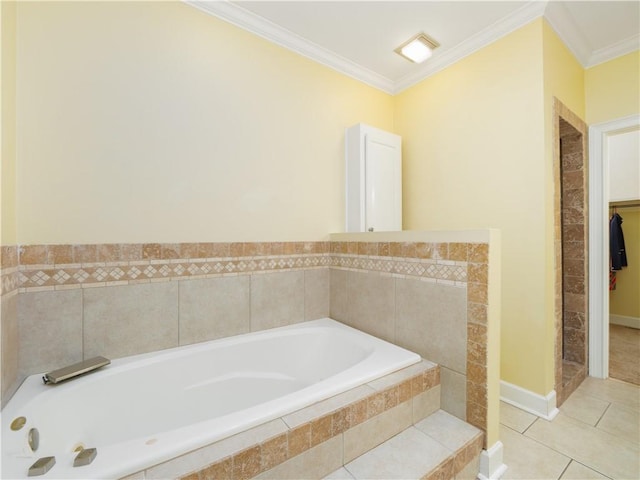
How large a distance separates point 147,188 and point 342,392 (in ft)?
4.85

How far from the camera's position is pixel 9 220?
1.23 metres

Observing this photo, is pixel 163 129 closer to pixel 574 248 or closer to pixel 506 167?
pixel 506 167

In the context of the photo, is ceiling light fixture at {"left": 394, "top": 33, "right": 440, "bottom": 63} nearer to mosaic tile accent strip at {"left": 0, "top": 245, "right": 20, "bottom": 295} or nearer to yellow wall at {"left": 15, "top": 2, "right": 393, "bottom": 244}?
yellow wall at {"left": 15, "top": 2, "right": 393, "bottom": 244}

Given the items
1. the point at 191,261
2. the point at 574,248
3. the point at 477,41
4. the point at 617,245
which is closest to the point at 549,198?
the point at 574,248

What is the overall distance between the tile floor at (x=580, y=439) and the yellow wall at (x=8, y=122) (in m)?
2.54

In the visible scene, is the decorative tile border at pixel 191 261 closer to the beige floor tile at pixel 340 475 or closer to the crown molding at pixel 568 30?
the beige floor tile at pixel 340 475

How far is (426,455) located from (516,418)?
3.36ft

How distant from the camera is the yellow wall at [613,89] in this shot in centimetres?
204

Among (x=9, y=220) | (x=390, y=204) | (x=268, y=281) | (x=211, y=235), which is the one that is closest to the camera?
(x=9, y=220)

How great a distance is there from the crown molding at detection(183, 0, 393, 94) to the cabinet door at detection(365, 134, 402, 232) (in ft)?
1.87

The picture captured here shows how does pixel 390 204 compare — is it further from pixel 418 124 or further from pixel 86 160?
pixel 86 160

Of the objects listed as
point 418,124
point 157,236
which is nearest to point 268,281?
point 157,236

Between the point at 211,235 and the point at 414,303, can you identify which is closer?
the point at 414,303

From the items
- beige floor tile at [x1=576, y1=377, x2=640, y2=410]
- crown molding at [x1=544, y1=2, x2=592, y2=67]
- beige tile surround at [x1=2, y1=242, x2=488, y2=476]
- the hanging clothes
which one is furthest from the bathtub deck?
the hanging clothes
